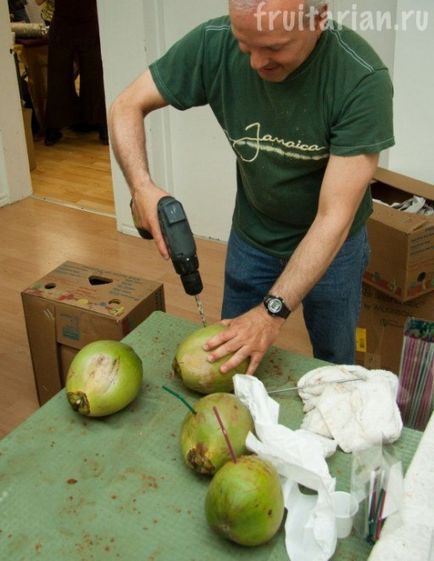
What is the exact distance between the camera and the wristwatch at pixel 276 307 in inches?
48.0

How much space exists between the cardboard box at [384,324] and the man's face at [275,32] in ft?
3.77

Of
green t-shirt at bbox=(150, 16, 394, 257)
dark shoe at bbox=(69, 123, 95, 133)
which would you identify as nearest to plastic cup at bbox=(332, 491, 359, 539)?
green t-shirt at bbox=(150, 16, 394, 257)

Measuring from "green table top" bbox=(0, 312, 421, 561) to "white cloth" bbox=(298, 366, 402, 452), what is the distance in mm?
33

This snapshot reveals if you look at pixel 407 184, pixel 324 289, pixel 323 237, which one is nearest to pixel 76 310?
pixel 324 289

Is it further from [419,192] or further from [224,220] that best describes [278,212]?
[224,220]

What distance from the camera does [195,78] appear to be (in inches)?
55.9

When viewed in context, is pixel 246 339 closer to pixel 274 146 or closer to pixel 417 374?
pixel 417 374

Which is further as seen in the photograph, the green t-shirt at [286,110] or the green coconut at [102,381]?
the green t-shirt at [286,110]

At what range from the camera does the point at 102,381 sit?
112 cm

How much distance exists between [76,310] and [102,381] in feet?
2.47

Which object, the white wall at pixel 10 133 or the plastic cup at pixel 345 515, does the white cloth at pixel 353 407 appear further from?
the white wall at pixel 10 133

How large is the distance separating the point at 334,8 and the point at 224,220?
114 cm

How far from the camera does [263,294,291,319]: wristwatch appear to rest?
4.00 ft

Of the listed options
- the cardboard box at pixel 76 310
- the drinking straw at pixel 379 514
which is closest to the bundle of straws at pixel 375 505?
the drinking straw at pixel 379 514
